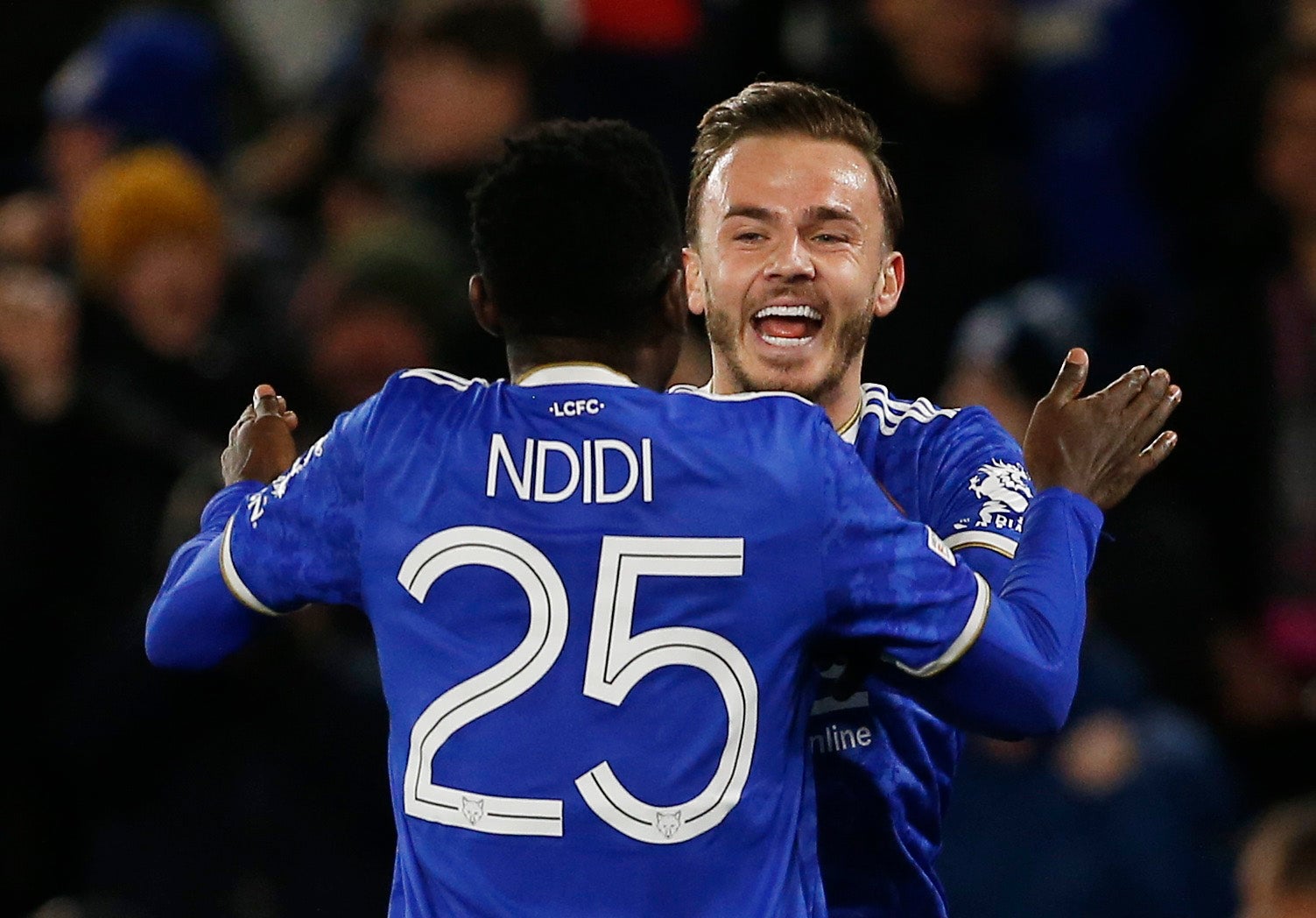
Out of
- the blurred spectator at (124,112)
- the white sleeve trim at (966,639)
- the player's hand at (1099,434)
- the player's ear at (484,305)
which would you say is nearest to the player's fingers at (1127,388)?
the player's hand at (1099,434)

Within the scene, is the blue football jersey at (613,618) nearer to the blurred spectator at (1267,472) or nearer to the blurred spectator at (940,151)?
the blurred spectator at (1267,472)

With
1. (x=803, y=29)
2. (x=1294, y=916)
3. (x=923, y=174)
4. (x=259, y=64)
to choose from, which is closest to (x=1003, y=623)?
(x=1294, y=916)

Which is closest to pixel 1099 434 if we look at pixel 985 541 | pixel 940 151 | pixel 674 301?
pixel 985 541

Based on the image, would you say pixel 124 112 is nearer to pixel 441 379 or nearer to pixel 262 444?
pixel 262 444

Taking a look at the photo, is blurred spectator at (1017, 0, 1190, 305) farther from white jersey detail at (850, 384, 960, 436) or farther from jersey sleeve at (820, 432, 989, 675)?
jersey sleeve at (820, 432, 989, 675)

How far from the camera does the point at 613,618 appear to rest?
109 inches

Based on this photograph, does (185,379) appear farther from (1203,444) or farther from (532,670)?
(532,670)

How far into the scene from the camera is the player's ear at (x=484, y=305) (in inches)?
117

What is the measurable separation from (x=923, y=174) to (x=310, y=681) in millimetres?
2239

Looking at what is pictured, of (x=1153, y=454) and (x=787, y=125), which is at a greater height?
(x=787, y=125)

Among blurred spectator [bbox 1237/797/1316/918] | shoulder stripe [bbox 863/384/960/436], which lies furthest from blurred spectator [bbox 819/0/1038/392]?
shoulder stripe [bbox 863/384/960/436]

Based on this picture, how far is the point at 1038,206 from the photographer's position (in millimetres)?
6590

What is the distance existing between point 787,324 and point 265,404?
0.81 m

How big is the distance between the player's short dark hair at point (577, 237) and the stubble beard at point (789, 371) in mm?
494
